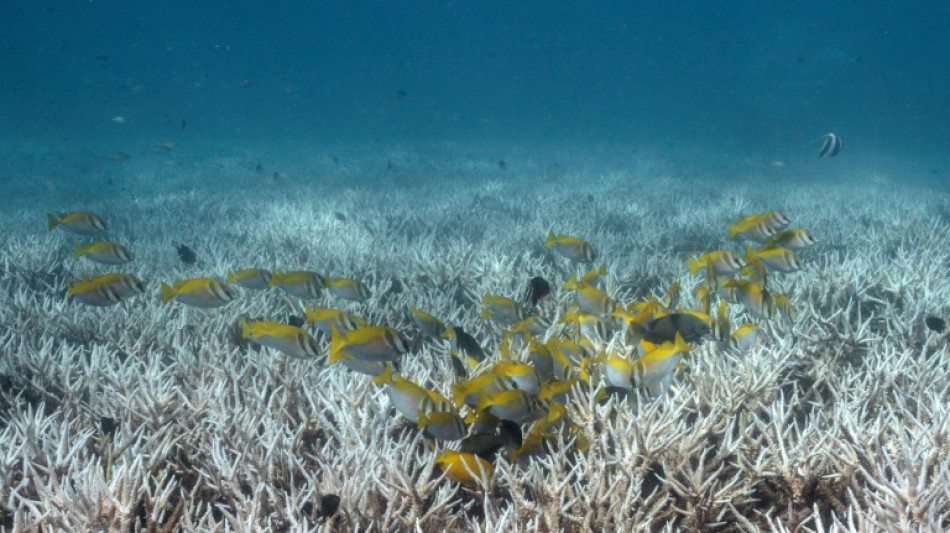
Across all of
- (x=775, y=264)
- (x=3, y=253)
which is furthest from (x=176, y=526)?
(x=3, y=253)

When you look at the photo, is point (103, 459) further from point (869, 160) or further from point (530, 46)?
point (530, 46)

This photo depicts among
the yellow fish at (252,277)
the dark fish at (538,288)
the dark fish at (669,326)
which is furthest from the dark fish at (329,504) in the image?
the yellow fish at (252,277)

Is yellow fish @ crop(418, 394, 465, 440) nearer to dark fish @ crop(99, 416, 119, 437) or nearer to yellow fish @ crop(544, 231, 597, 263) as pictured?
dark fish @ crop(99, 416, 119, 437)

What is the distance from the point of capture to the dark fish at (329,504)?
2.12 metres

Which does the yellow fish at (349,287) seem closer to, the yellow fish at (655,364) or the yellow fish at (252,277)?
the yellow fish at (252,277)

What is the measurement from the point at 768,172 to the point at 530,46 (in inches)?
5476

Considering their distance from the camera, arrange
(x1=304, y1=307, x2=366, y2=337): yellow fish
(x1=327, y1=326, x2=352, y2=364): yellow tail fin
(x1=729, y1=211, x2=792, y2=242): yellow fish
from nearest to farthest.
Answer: (x1=327, y1=326, x2=352, y2=364): yellow tail fin → (x1=304, y1=307, x2=366, y2=337): yellow fish → (x1=729, y1=211, x2=792, y2=242): yellow fish

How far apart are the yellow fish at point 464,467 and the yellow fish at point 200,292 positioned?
2.28 metres

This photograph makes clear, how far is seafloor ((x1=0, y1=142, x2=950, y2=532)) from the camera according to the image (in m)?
2.22

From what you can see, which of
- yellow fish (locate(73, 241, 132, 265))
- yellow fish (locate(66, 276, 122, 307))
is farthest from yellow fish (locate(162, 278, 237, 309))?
yellow fish (locate(73, 241, 132, 265))

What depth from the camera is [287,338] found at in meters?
3.04

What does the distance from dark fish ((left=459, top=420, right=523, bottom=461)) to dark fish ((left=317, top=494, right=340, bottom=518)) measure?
0.55 m

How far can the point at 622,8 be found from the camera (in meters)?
120

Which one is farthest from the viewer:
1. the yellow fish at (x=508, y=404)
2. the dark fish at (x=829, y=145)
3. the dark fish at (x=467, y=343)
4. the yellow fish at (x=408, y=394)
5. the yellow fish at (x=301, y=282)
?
the dark fish at (x=829, y=145)
